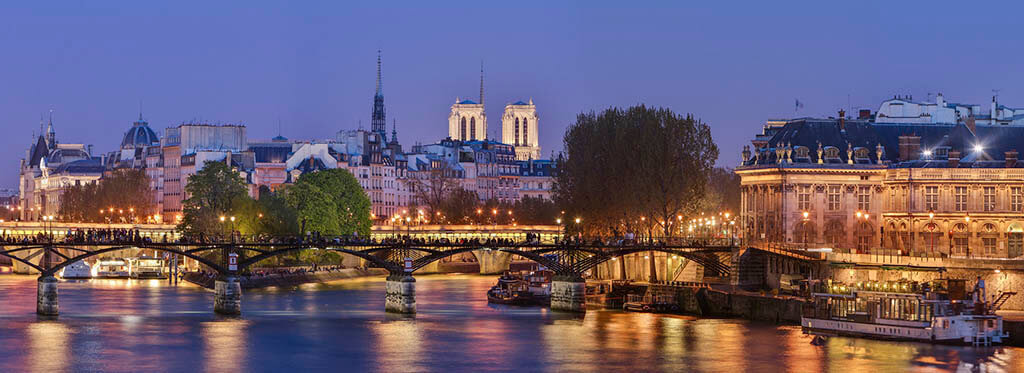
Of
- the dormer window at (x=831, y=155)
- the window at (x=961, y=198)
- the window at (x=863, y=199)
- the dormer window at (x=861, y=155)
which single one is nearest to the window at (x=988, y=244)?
the window at (x=961, y=198)

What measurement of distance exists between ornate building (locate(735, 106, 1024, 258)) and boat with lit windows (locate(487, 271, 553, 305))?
13.1m

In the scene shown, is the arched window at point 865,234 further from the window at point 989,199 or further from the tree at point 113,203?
the tree at point 113,203

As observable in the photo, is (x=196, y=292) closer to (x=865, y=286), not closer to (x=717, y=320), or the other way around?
(x=717, y=320)

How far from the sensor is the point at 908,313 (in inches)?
3201

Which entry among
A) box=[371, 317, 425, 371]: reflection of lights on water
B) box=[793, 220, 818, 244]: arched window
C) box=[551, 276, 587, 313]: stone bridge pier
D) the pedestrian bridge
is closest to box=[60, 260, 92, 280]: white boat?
the pedestrian bridge

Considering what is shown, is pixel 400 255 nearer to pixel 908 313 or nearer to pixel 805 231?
pixel 805 231

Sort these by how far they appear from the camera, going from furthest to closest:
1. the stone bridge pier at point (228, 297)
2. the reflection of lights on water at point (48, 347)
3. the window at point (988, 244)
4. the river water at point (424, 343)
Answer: the window at point (988, 244) → the stone bridge pier at point (228, 297) → the river water at point (424, 343) → the reflection of lights on water at point (48, 347)

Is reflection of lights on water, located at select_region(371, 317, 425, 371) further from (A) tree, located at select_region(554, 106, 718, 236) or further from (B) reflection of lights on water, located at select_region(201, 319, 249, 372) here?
(A) tree, located at select_region(554, 106, 718, 236)

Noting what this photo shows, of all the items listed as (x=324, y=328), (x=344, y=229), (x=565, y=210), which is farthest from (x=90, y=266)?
(x=324, y=328)

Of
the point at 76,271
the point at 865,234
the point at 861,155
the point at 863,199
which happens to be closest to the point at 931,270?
the point at 865,234

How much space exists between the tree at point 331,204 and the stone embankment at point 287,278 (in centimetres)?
322

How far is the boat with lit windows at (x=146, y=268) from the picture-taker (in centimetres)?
14212

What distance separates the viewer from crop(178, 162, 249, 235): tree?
444 feet

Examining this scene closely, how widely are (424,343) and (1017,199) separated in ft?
137
